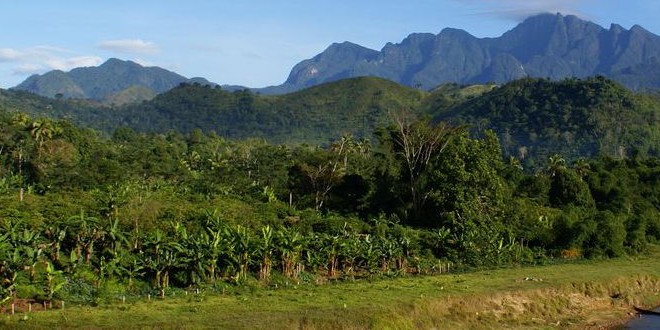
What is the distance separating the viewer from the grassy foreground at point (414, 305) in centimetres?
2472

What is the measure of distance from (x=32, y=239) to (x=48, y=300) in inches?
197

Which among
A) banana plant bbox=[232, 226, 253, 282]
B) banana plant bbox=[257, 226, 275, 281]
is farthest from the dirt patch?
banana plant bbox=[257, 226, 275, 281]

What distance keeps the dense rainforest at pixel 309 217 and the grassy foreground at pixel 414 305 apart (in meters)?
3.50

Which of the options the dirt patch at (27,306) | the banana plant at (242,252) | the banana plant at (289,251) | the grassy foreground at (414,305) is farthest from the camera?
the banana plant at (289,251)

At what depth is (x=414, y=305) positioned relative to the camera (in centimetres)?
2873

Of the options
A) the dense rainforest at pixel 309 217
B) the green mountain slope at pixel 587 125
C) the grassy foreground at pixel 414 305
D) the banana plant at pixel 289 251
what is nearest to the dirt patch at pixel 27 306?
the dense rainforest at pixel 309 217

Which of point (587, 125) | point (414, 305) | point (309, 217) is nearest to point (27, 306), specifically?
point (414, 305)

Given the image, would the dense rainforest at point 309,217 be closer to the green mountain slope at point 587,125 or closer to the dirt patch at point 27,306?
the dirt patch at point 27,306

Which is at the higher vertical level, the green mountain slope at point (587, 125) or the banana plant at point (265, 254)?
the green mountain slope at point (587, 125)

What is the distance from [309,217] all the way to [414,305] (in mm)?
21439

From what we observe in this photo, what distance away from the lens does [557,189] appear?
227 feet

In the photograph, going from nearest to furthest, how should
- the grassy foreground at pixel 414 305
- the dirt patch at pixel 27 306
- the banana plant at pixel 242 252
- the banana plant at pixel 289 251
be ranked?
the grassy foreground at pixel 414 305 < the dirt patch at pixel 27 306 < the banana plant at pixel 242 252 < the banana plant at pixel 289 251

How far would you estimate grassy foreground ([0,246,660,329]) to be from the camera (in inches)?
973

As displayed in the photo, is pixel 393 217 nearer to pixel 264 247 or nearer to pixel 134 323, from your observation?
pixel 264 247
